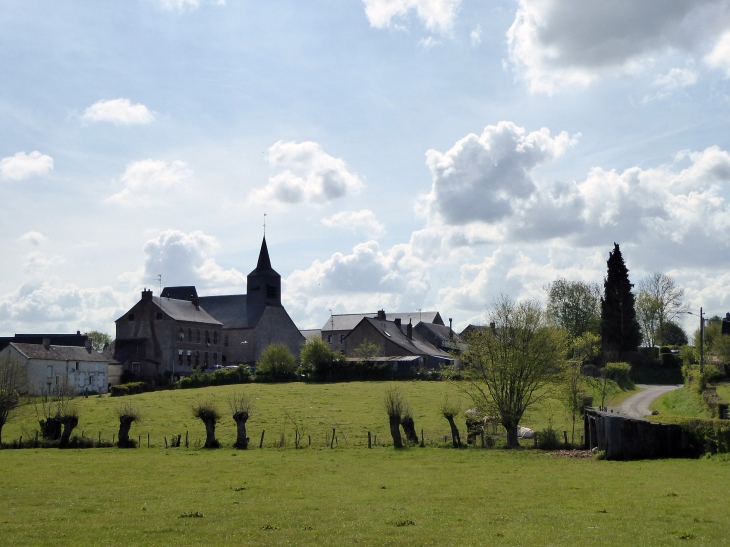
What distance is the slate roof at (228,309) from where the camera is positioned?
114 m

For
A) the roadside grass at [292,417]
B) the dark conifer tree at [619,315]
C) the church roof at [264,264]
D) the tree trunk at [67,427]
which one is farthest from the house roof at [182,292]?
the tree trunk at [67,427]

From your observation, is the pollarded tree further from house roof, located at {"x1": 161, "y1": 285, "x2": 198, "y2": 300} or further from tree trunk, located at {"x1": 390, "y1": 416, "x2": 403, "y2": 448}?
house roof, located at {"x1": 161, "y1": 285, "x2": 198, "y2": 300}

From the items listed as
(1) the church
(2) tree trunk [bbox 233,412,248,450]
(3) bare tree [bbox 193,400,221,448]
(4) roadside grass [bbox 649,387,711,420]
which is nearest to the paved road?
(4) roadside grass [bbox 649,387,711,420]

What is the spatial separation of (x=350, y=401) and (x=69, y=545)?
46171mm

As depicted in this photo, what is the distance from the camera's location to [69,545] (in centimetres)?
1461

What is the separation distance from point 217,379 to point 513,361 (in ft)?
164

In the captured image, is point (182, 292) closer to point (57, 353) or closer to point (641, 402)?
point (57, 353)

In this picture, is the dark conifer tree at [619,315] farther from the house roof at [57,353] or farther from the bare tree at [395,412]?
the house roof at [57,353]

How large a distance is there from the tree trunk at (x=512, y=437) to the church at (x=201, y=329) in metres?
64.3

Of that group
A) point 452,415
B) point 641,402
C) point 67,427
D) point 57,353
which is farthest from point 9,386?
point 641,402

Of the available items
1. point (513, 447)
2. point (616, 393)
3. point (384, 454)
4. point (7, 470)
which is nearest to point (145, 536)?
point (7, 470)

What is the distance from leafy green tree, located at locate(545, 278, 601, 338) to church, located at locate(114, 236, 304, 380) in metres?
44.1

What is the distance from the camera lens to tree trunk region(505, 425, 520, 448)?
38875 mm

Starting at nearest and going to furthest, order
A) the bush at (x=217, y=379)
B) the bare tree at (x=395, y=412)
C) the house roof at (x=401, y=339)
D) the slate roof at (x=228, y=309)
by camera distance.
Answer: the bare tree at (x=395, y=412), the bush at (x=217, y=379), the house roof at (x=401, y=339), the slate roof at (x=228, y=309)
